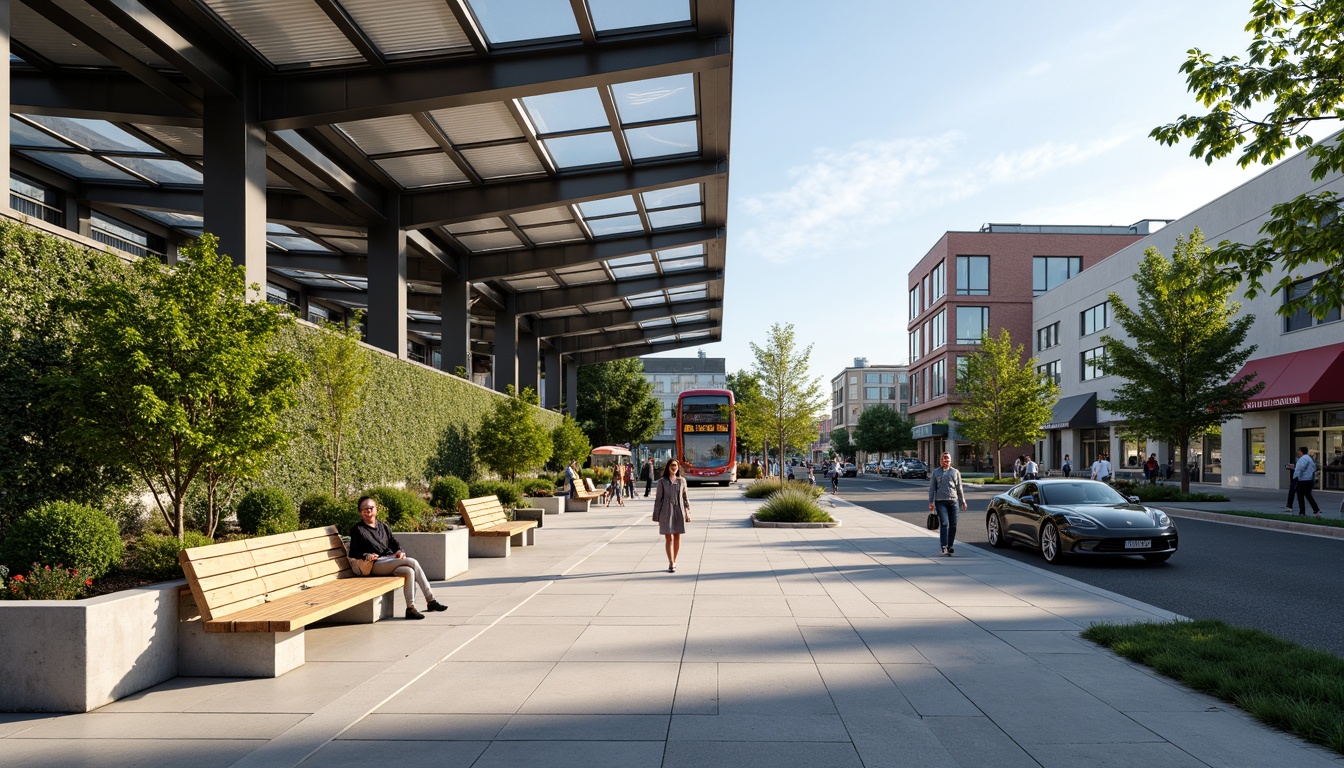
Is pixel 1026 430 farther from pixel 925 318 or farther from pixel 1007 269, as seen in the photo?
pixel 925 318

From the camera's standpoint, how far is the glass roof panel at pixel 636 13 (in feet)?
45.8

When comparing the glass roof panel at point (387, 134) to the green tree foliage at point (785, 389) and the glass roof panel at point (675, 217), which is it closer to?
the glass roof panel at point (675, 217)

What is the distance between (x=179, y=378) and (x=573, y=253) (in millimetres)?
22139

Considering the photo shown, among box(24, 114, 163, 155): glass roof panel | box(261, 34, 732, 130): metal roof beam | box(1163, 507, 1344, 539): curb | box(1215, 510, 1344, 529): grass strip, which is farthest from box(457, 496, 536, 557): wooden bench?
box(1215, 510, 1344, 529): grass strip

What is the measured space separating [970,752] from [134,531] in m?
8.57

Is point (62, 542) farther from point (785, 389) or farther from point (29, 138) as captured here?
point (785, 389)

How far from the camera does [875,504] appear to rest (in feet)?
98.1

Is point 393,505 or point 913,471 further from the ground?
point 393,505

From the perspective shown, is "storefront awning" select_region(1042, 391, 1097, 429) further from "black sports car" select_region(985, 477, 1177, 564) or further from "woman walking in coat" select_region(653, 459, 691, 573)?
"woman walking in coat" select_region(653, 459, 691, 573)

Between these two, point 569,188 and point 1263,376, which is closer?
point 569,188

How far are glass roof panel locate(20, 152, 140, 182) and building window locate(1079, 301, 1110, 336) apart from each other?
1850 inches

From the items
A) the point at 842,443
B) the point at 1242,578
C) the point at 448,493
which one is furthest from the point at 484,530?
the point at 842,443

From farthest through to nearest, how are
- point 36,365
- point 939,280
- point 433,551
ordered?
point 939,280 < point 433,551 < point 36,365

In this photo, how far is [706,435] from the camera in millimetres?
40656
